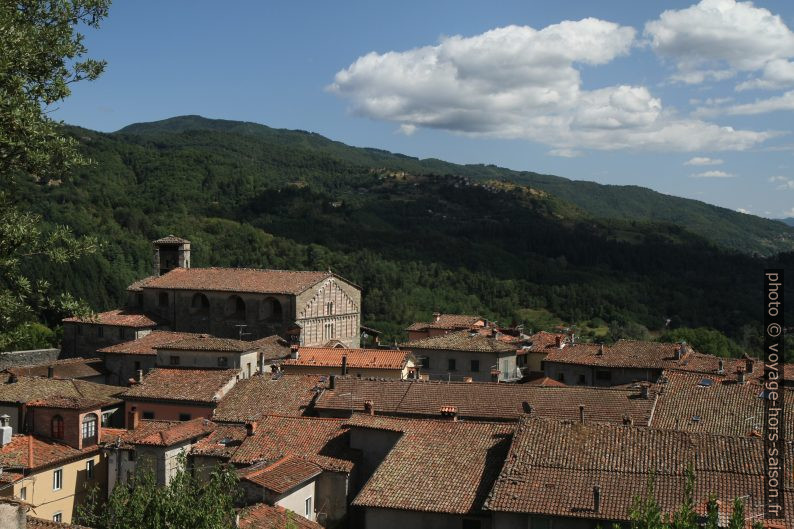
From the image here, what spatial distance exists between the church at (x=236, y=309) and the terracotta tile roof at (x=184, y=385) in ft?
49.5

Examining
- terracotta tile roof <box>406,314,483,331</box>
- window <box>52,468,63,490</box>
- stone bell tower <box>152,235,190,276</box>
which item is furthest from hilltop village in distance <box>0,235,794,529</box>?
terracotta tile roof <box>406,314,483,331</box>

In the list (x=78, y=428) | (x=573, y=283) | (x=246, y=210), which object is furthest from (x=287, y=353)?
(x=246, y=210)

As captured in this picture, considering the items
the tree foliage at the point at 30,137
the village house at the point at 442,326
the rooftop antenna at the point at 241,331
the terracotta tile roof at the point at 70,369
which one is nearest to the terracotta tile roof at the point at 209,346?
the terracotta tile roof at the point at 70,369

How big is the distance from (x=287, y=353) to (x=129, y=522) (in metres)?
32.5

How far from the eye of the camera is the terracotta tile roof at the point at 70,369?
44.8m

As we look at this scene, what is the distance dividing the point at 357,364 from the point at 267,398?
991cm

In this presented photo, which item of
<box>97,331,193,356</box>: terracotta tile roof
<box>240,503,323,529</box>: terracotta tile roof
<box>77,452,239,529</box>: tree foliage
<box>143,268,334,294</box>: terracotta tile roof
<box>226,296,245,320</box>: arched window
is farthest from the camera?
<box>226,296,245,320</box>: arched window

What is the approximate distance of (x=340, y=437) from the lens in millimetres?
25656

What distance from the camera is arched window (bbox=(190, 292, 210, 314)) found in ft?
182

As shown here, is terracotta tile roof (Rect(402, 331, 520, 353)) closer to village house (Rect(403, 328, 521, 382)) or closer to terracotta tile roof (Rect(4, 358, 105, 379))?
village house (Rect(403, 328, 521, 382))

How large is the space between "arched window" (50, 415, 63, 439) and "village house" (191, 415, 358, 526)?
582cm

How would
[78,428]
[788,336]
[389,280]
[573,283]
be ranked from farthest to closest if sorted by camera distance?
[573,283] → [389,280] → [788,336] → [78,428]

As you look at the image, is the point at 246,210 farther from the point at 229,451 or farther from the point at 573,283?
the point at 229,451

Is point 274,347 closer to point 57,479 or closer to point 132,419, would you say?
point 132,419
